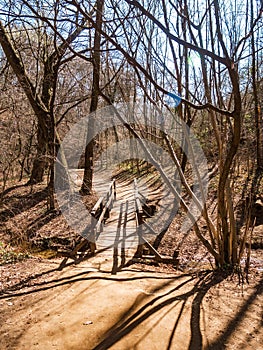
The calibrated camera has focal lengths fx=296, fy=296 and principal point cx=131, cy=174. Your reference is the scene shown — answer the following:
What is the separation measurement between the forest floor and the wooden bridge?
333mm

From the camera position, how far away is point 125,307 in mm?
2893

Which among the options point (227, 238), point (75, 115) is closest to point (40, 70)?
point (75, 115)

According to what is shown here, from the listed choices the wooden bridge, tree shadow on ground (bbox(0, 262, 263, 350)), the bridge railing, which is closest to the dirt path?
tree shadow on ground (bbox(0, 262, 263, 350))

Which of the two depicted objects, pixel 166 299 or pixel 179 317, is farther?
pixel 166 299

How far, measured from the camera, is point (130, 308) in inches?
113

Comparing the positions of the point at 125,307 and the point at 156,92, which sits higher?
the point at 156,92

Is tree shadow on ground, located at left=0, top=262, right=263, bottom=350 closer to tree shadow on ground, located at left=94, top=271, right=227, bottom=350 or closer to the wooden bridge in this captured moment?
tree shadow on ground, located at left=94, top=271, right=227, bottom=350

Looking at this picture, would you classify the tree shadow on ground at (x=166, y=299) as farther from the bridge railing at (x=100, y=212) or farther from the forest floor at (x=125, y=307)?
the bridge railing at (x=100, y=212)

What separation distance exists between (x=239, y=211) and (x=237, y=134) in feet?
15.2

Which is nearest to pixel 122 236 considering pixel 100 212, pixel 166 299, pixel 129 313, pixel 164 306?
pixel 100 212

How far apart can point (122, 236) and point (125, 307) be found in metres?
3.42

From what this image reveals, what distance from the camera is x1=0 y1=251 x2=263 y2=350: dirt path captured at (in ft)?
7.84

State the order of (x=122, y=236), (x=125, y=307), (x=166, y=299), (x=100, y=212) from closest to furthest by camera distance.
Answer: (x=125, y=307), (x=166, y=299), (x=122, y=236), (x=100, y=212)

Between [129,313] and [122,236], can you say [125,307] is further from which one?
[122,236]
